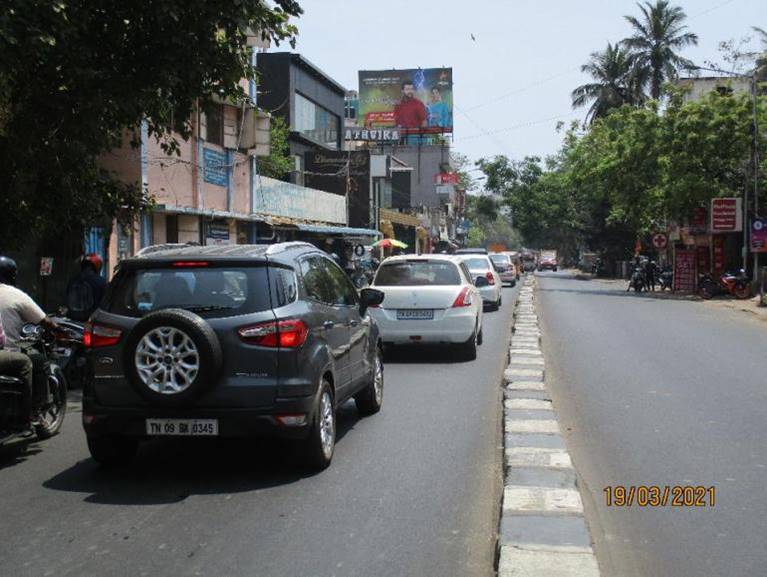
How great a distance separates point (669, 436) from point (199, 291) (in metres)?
4.37

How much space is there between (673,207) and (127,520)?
32.1 meters

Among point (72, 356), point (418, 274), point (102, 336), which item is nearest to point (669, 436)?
point (102, 336)

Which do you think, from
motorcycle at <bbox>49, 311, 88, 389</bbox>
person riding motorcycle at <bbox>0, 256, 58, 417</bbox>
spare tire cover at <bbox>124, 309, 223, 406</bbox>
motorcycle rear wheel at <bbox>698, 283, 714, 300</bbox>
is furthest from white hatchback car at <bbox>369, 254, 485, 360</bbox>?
motorcycle rear wheel at <bbox>698, 283, 714, 300</bbox>

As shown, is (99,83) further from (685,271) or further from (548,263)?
(548,263)

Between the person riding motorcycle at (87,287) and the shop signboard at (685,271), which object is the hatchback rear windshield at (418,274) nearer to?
the person riding motorcycle at (87,287)

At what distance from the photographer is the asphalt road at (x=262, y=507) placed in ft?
15.5

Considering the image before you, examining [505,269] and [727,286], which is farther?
[505,269]

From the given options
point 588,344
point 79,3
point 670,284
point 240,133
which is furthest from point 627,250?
point 79,3

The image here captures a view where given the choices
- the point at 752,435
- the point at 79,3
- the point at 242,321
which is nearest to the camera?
the point at 242,321

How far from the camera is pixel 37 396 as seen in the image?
24.8 ft

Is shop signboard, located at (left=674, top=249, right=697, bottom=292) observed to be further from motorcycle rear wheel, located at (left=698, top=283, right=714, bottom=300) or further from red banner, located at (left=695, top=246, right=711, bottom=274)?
motorcycle rear wheel, located at (left=698, top=283, right=714, bottom=300)

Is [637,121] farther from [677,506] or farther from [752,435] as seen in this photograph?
[677,506]

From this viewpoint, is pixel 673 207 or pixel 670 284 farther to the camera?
pixel 670 284

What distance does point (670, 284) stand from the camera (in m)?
40.3
